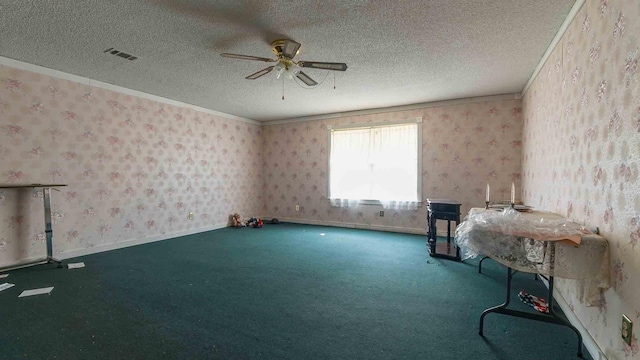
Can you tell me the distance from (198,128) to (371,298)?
4.43 meters

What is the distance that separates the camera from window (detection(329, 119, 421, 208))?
203 inches

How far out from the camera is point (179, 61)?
125 inches

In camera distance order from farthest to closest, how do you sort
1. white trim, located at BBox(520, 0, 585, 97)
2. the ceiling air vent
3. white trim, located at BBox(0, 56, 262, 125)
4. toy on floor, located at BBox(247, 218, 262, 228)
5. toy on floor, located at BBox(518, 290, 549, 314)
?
toy on floor, located at BBox(247, 218, 262, 228) → white trim, located at BBox(0, 56, 262, 125) → the ceiling air vent → toy on floor, located at BBox(518, 290, 549, 314) → white trim, located at BBox(520, 0, 585, 97)

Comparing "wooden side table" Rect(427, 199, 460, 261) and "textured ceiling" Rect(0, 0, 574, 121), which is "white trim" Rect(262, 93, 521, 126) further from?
"wooden side table" Rect(427, 199, 460, 261)

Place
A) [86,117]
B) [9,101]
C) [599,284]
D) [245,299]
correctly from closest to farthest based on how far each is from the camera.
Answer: [599,284] < [245,299] < [9,101] < [86,117]

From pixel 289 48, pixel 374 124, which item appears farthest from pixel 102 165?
pixel 374 124

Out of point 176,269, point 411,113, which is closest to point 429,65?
point 411,113

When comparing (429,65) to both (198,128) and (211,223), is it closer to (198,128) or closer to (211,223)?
(198,128)

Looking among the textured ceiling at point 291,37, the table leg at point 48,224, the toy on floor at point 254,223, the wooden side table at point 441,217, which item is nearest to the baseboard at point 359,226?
the toy on floor at point 254,223

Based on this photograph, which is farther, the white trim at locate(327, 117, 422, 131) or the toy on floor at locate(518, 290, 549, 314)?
the white trim at locate(327, 117, 422, 131)

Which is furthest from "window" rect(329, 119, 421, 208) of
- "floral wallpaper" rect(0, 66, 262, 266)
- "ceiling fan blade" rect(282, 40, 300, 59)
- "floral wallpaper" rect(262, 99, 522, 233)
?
"ceiling fan blade" rect(282, 40, 300, 59)

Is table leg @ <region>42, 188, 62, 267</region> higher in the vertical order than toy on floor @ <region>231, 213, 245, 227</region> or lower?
higher

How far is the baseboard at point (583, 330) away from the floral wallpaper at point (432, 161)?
8.16 feet

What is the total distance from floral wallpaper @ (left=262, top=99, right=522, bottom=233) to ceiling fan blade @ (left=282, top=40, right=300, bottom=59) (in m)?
3.15
